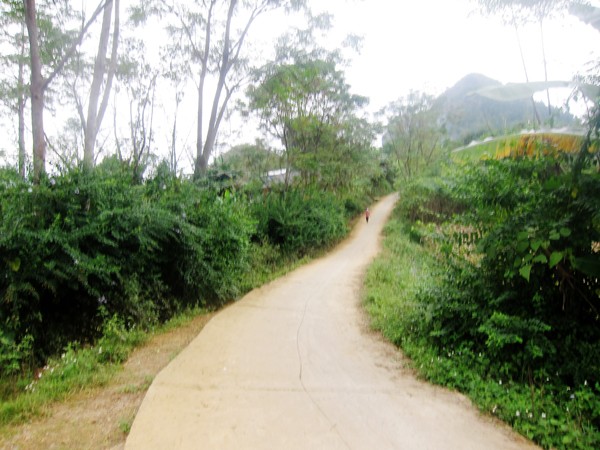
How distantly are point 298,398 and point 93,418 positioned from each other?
192 cm

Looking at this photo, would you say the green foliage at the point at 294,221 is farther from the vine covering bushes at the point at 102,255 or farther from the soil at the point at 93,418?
the soil at the point at 93,418

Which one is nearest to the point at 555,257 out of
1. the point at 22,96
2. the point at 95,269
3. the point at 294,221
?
the point at 95,269

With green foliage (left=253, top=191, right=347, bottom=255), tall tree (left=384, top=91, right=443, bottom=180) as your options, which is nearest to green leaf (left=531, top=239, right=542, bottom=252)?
green foliage (left=253, top=191, right=347, bottom=255)

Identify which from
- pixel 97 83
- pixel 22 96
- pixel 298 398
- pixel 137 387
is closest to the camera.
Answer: pixel 298 398

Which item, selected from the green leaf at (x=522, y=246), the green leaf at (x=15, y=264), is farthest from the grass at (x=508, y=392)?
the green leaf at (x=15, y=264)

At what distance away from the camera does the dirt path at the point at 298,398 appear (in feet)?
9.25

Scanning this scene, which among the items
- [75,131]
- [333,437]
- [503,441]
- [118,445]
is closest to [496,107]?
[503,441]

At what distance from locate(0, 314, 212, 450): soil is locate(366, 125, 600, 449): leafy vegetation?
3.21 metres

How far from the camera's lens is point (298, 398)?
11.4 ft

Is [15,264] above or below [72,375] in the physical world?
above

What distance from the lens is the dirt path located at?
9.25 ft

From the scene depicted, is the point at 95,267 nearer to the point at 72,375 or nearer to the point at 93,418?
the point at 72,375

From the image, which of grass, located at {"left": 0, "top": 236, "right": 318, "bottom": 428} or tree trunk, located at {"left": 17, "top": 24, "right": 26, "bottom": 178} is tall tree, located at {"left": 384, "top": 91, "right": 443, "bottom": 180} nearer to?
tree trunk, located at {"left": 17, "top": 24, "right": 26, "bottom": 178}

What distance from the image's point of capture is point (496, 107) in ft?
26.4
